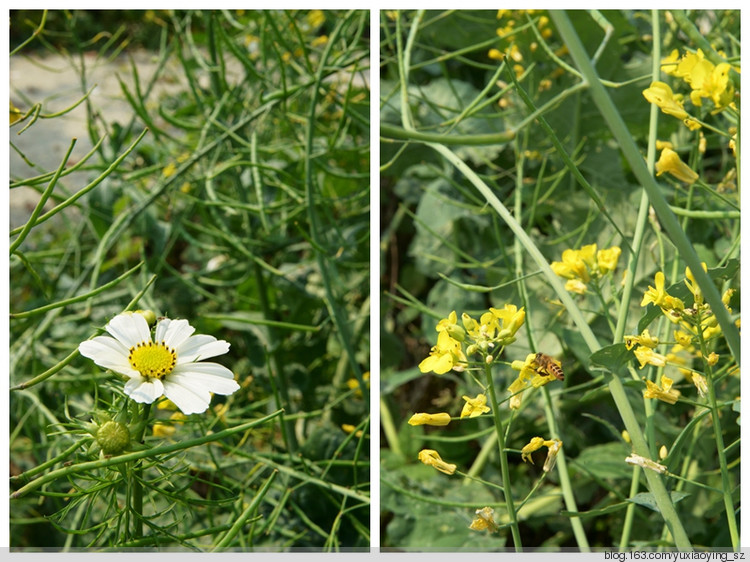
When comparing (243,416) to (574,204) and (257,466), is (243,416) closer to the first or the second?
(257,466)

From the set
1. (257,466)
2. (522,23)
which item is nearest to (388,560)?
(257,466)

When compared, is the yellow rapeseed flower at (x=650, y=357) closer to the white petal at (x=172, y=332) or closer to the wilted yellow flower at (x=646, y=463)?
the wilted yellow flower at (x=646, y=463)

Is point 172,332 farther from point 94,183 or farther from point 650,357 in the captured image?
point 650,357

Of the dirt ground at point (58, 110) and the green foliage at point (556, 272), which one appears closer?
the green foliage at point (556, 272)

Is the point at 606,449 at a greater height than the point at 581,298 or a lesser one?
lesser

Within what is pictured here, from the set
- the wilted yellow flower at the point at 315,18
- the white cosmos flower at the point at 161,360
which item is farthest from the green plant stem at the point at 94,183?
the wilted yellow flower at the point at 315,18

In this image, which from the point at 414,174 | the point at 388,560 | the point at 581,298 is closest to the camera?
the point at 388,560
